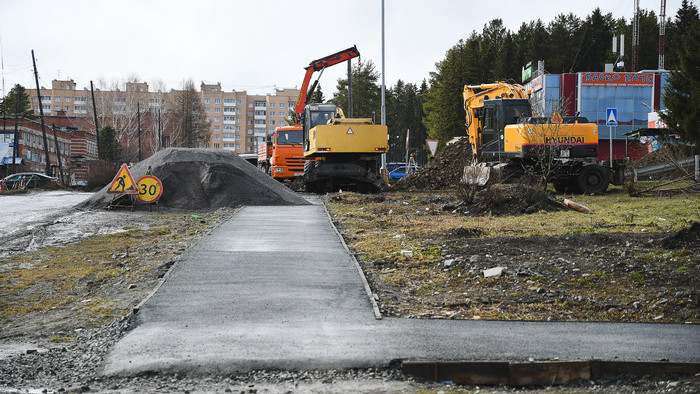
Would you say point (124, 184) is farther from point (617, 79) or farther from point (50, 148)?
point (50, 148)

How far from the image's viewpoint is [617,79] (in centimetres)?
6412

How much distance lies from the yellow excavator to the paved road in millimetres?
14783

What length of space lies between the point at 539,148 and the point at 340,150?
8225 millimetres

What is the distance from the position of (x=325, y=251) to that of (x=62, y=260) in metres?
4.34

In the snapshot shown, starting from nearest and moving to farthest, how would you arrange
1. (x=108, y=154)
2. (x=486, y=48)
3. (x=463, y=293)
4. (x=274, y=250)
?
(x=463, y=293) < (x=274, y=250) < (x=108, y=154) < (x=486, y=48)

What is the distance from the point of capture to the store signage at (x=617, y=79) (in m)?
63.7

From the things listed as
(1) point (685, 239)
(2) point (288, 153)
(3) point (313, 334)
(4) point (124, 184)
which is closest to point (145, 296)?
(3) point (313, 334)

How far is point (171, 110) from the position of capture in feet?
441

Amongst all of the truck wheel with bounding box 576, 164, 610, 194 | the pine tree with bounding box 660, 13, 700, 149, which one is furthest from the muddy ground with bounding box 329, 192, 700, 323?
the pine tree with bounding box 660, 13, 700, 149

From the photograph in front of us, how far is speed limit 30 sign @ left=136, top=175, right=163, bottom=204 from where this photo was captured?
2406 cm

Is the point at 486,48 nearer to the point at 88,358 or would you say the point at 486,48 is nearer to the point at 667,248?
the point at 667,248

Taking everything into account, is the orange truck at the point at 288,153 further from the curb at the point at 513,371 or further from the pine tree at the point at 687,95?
the curb at the point at 513,371

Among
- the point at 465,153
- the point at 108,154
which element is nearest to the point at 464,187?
the point at 465,153

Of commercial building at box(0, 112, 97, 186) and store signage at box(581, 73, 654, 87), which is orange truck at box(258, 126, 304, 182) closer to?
commercial building at box(0, 112, 97, 186)
